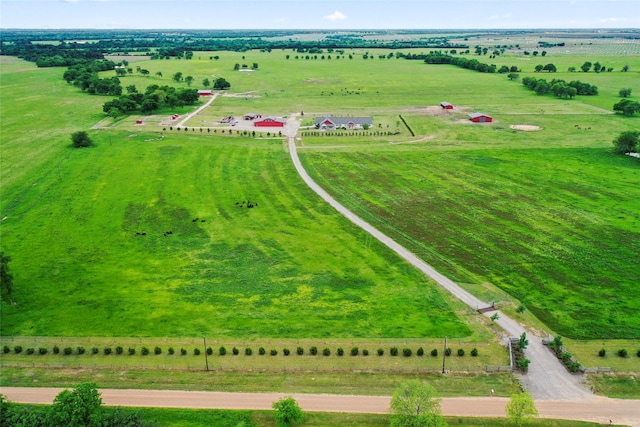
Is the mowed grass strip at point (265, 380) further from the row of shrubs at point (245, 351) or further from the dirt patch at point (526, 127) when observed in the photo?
the dirt patch at point (526, 127)

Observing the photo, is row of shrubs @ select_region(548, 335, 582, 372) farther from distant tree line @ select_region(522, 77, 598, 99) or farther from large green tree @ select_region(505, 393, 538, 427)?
distant tree line @ select_region(522, 77, 598, 99)

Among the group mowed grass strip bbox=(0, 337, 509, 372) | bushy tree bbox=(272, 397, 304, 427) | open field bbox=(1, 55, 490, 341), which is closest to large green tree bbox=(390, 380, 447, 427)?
bushy tree bbox=(272, 397, 304, 427)

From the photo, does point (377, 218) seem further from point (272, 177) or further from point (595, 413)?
point (595, 413)

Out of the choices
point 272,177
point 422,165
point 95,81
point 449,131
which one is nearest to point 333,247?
point 272,177

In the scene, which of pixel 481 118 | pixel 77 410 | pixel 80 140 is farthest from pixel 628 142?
pixel 80 140

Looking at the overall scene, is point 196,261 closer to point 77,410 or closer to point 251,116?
point 77,410

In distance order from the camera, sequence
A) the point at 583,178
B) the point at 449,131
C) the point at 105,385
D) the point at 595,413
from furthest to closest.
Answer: the point at 449,131, the point at 583,178, the point at 105,385, the point at 595,413
